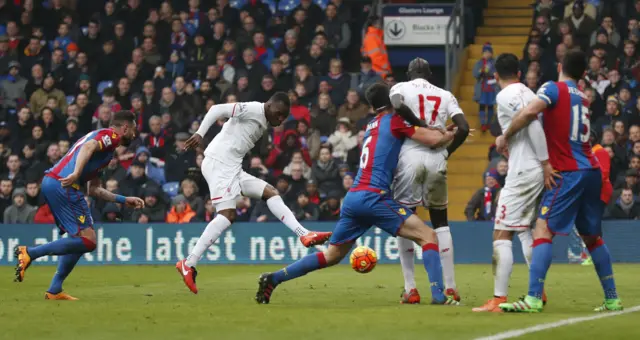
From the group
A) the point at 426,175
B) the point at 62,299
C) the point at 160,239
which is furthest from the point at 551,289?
the point at 160,239

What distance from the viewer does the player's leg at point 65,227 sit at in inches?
546

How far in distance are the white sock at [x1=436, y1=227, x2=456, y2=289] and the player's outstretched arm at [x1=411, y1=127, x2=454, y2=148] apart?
3.33ft

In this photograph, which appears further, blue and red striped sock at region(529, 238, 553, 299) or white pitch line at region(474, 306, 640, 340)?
blue and red striped sock at region(529, 238, 553, 299)

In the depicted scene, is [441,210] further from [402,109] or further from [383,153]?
[402,109]

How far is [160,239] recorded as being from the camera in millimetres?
23125

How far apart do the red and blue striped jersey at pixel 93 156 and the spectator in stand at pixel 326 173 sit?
33.6 feet

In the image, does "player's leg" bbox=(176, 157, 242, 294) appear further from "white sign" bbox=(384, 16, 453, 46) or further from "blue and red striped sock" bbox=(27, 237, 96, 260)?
"white sign" bbox=(384, 16, 453, 46)

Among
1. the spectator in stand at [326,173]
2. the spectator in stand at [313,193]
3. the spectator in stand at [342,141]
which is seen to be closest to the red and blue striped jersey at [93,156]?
the spectator in stand at [313,193]

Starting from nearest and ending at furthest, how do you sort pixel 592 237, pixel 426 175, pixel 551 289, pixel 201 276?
pixel 592 237 → pixel 426 175 → pixel 551 289 → pixel 201 276

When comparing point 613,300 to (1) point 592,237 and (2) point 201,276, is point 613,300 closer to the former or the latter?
(1) point 592,237

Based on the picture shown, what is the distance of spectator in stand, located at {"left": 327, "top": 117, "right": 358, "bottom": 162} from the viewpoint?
80.7 ft

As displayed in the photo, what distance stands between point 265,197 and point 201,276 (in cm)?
428

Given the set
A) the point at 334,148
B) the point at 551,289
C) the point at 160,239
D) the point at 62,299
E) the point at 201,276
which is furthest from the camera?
the point at 334,148

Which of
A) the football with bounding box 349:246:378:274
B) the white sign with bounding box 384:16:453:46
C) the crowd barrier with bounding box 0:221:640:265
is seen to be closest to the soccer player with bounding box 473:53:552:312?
the football with bounding box 349:246:378:274
